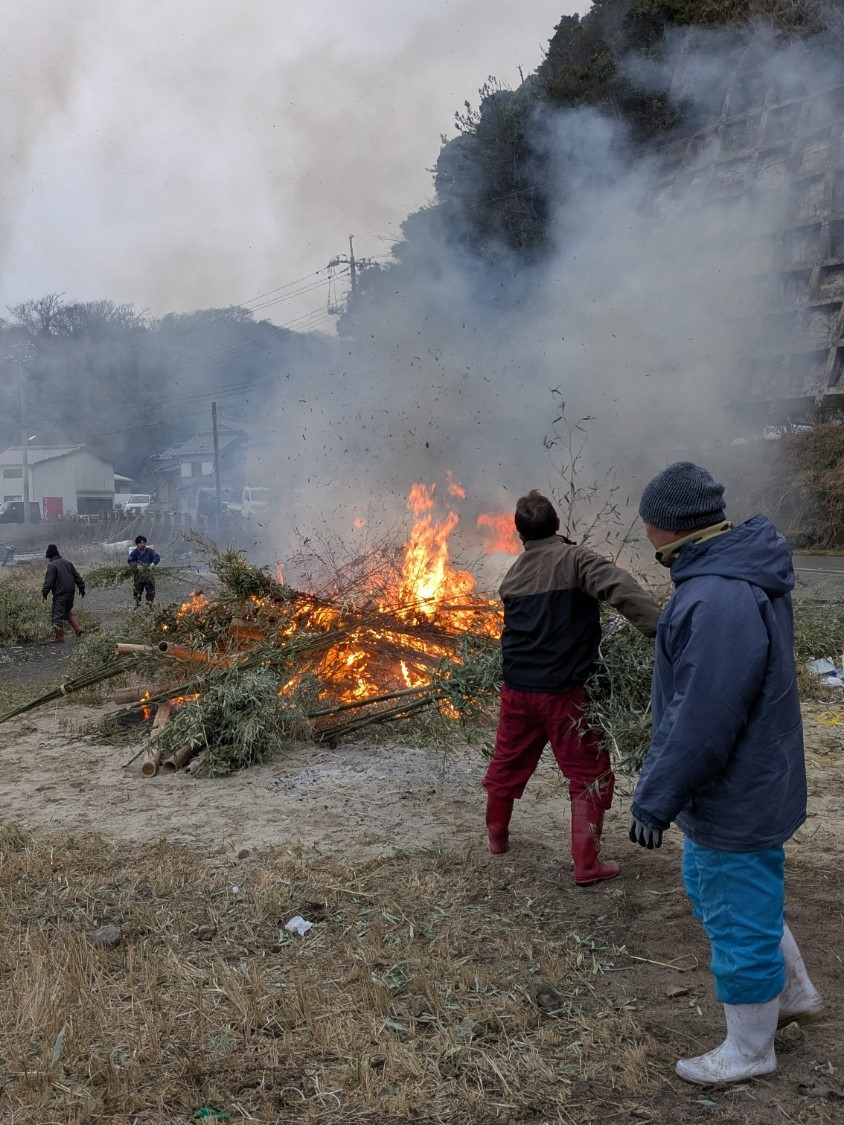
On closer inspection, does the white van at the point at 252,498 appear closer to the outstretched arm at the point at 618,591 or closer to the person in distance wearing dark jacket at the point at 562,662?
the person in distance wearing dark jacket at the point at 562,662

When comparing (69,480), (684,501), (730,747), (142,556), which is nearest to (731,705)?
(730,747)

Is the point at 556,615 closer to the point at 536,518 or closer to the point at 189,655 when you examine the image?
the point at 536,518

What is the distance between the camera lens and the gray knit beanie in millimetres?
2725

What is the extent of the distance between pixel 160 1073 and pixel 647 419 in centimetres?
1666

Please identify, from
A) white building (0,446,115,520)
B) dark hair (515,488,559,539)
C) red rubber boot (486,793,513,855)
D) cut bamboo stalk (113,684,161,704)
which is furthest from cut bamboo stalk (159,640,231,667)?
white building (0,446,115,520)

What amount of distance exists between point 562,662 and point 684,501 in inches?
62.3

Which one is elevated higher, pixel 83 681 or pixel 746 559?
pixel 746 559

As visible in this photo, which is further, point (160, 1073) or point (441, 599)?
point (441, 599)

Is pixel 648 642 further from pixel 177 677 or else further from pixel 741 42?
pixel 741 42

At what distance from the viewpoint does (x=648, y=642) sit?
4285 millimetres

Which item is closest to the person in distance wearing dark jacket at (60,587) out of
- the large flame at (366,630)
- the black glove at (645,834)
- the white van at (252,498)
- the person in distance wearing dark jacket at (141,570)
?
the person in distance wearing dark jacket at (141,570)

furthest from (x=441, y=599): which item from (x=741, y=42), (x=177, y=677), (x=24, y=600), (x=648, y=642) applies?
(x=741, y=42)

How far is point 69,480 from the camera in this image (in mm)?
54031

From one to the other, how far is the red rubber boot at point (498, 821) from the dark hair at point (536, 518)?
1282 mm
